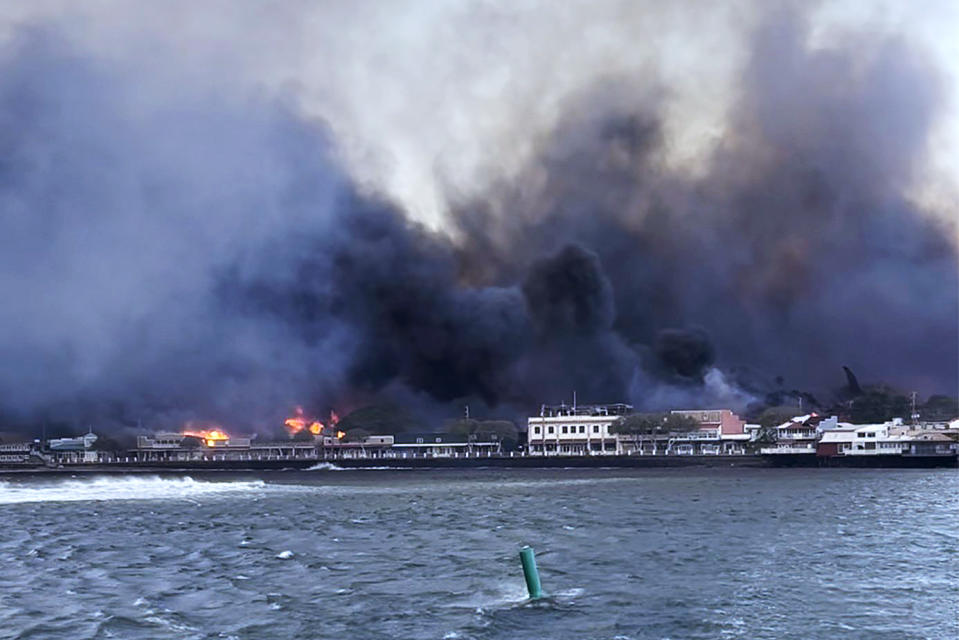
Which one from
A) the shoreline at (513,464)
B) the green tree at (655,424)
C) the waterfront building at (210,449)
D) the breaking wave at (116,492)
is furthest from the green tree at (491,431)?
the breaking wave at (116,492)

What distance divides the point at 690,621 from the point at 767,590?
505 centimetres

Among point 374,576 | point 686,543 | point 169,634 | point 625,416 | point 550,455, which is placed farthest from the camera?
point 625,416

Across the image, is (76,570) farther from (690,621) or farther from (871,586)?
(871,586)

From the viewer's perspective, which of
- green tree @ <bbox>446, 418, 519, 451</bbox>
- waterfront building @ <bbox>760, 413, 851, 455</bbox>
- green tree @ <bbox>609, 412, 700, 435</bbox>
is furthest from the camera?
green tree @ <bbox>446, 418, 519, 451</bbox>

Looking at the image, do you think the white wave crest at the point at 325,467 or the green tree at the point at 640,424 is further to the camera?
the white wave crest at the point at 325,467

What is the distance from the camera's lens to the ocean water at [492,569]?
24406mm

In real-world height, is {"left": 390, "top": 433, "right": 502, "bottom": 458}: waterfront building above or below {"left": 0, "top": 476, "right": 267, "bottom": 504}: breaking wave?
above

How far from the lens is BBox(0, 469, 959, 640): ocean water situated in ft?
80.1

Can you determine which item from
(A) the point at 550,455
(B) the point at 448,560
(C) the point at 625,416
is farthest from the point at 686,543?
(C) the point at 625,416

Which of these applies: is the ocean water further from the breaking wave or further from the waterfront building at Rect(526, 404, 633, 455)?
the waterfront building at Rect(526, 404, 633, 455)

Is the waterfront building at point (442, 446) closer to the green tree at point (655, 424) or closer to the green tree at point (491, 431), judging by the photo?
the green tree at point (491, 431)

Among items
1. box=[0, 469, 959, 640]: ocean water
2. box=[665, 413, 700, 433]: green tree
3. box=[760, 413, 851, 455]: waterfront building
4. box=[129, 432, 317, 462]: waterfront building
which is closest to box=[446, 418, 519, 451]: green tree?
box=[665, 413, 700, 433]: green tree

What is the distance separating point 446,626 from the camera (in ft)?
79.3

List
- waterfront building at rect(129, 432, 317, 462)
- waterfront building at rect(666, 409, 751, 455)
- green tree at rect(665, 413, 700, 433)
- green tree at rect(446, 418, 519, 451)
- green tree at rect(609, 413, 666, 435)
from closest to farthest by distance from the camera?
1. waterfront building at rect(666, 409, 751, 455)
2. green tree at rect(665, 413, 700, 433)
3. green tree at rect(609, 413, 666, 435)
4. green tree at rect(446, 418, 519, 451)
5. waterfront building at rect(129, 432, 317, 462)
